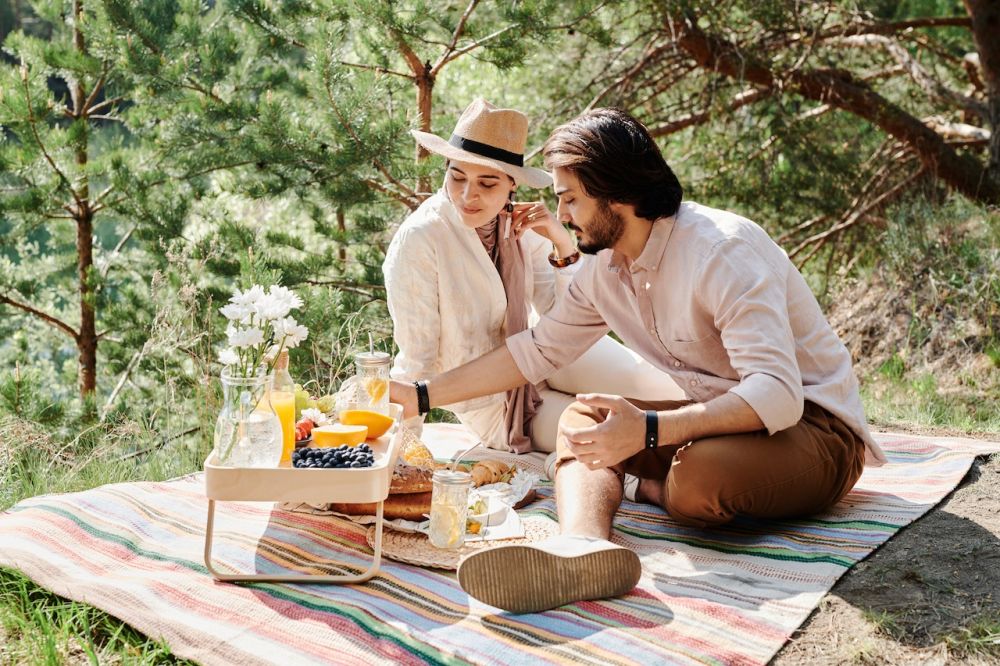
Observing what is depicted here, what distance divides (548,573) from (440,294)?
1387 mm

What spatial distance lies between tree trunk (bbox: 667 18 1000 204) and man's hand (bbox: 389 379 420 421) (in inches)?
153

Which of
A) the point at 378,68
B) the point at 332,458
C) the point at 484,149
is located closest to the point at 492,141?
the point at 484,149

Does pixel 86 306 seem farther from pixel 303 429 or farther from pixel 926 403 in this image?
pixel 926 403

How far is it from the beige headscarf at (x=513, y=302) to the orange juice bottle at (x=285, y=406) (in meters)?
1.18

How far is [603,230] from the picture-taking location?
2699 millimetres

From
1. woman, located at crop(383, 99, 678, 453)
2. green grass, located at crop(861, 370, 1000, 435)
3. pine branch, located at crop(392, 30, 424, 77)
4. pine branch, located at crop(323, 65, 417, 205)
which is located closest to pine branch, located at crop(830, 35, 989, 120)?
green grass, located at crop(861, 370, 1000, 435)

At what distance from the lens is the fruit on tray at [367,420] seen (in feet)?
8.27

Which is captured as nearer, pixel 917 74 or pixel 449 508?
pixel 449 508

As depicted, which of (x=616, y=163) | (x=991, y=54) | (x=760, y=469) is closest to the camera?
(x=760, y=469)

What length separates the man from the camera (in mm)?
2373

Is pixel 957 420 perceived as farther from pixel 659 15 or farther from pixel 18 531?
pixel 18 531

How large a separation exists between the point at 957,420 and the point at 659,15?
3104 millimetres

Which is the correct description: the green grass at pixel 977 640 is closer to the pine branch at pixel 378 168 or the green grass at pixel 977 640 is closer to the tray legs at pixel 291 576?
the tray legs at pixel 291 576

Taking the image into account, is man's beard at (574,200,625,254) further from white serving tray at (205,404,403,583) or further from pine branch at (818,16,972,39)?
pine branch at (818,16,972,39)
